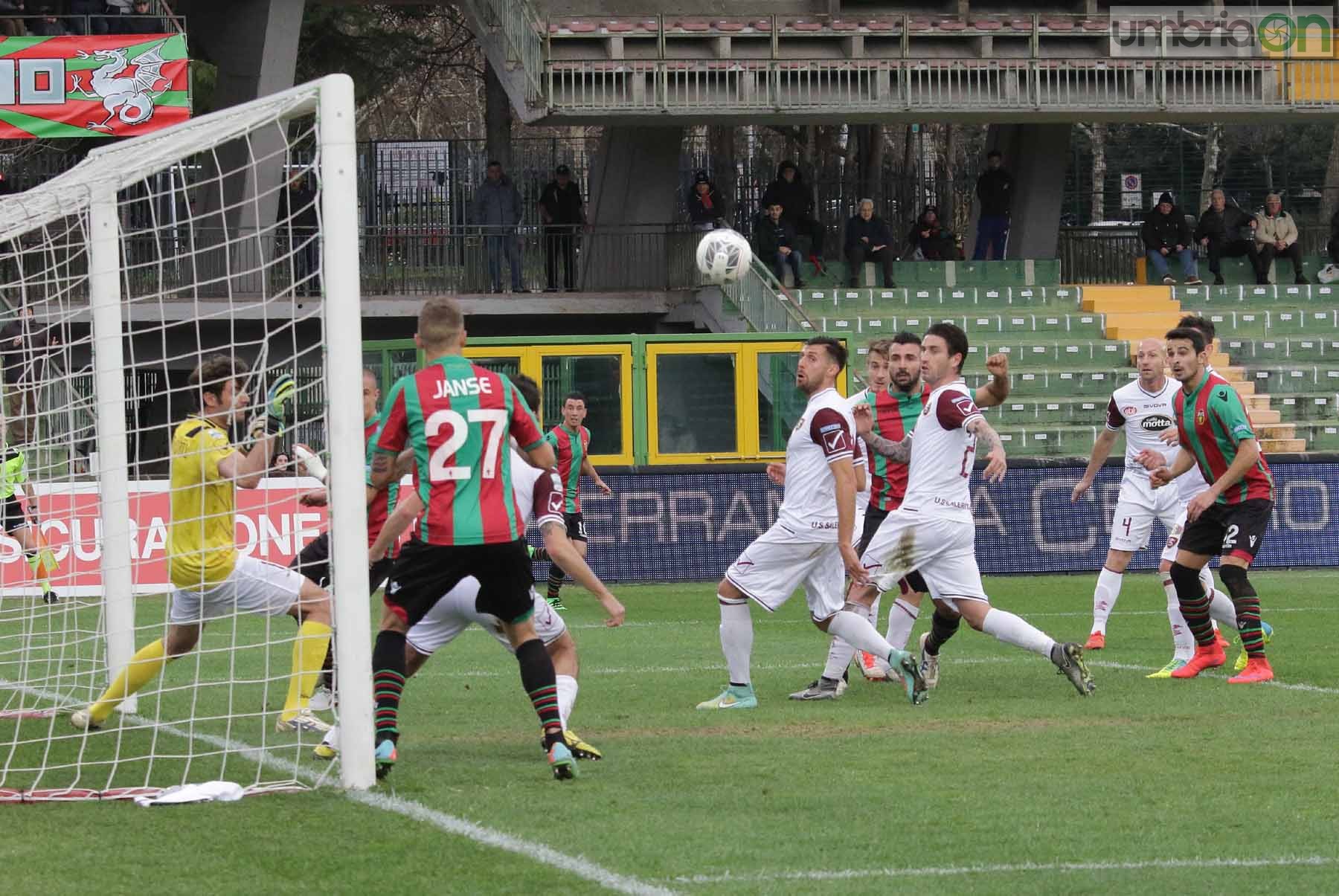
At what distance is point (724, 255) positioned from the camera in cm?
2336

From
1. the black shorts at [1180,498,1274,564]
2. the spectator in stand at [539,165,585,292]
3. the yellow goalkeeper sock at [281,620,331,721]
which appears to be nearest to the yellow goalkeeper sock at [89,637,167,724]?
the yellow goalkeeper sock at [281,620,331,721]

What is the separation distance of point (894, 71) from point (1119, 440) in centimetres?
864

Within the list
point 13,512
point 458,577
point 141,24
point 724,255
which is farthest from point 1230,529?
point 141,24

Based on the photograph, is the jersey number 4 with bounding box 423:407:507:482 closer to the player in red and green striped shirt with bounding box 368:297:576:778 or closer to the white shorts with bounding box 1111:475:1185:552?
the player in red and green striped shirt with bounding box 368:297:576:778

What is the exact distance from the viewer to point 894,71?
29891 millimetres

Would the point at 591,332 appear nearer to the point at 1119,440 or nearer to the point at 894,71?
the point at 894,71

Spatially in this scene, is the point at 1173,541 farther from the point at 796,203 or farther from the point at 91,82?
the point at 91,82

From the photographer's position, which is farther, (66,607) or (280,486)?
(280,486)

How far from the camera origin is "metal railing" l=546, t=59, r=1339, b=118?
28.6 m

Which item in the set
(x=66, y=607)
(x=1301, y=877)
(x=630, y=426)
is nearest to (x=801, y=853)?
(x=1301, y=877)

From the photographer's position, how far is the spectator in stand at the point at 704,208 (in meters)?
29.1

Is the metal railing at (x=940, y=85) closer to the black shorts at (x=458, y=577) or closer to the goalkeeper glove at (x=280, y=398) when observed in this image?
the goalkeeper glove at (x=280, y=398)

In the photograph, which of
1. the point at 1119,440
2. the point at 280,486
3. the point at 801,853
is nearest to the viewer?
the point at 801,853

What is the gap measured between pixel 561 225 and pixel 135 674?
22011 millimetres
